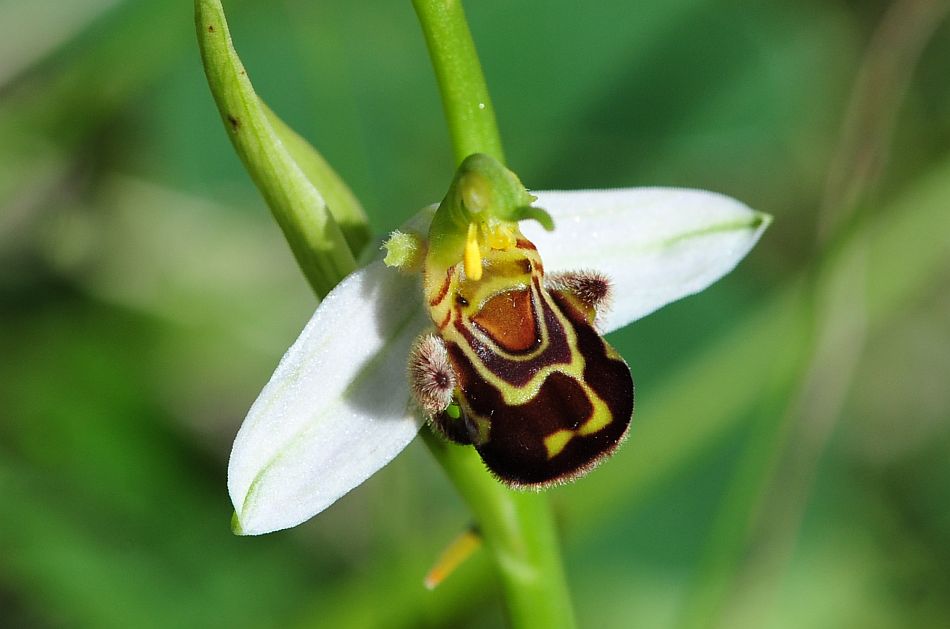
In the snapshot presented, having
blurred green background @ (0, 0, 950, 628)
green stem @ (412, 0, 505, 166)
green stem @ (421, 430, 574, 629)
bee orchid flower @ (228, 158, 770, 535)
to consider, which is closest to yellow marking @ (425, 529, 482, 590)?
green stem @ (421, 430, 574, 629)

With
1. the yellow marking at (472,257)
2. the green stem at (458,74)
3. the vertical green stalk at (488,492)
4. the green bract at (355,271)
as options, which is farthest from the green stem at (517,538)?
the green stem at (458,74)

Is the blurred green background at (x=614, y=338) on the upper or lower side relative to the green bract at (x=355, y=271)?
lower

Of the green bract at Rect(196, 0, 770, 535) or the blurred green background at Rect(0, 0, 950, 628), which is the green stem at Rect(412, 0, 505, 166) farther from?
the blurred green background at Rect(0, 0, 950, 628)

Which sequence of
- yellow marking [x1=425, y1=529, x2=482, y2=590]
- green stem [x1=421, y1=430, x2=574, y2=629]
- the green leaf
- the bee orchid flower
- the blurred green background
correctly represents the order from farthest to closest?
the blurred green background → yellow marking [x1=425, y1=529, x2=482, y2=590] → green stem [x1=421, y1=430, x2=574, y2=629] → the bee orchid flower → the green leaf

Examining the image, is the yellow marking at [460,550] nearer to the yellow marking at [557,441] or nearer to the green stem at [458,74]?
the yellow marking at [557,441]

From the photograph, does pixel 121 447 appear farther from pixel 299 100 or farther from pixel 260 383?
pixel 299 100

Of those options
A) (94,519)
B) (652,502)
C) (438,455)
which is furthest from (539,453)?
(94,519)
